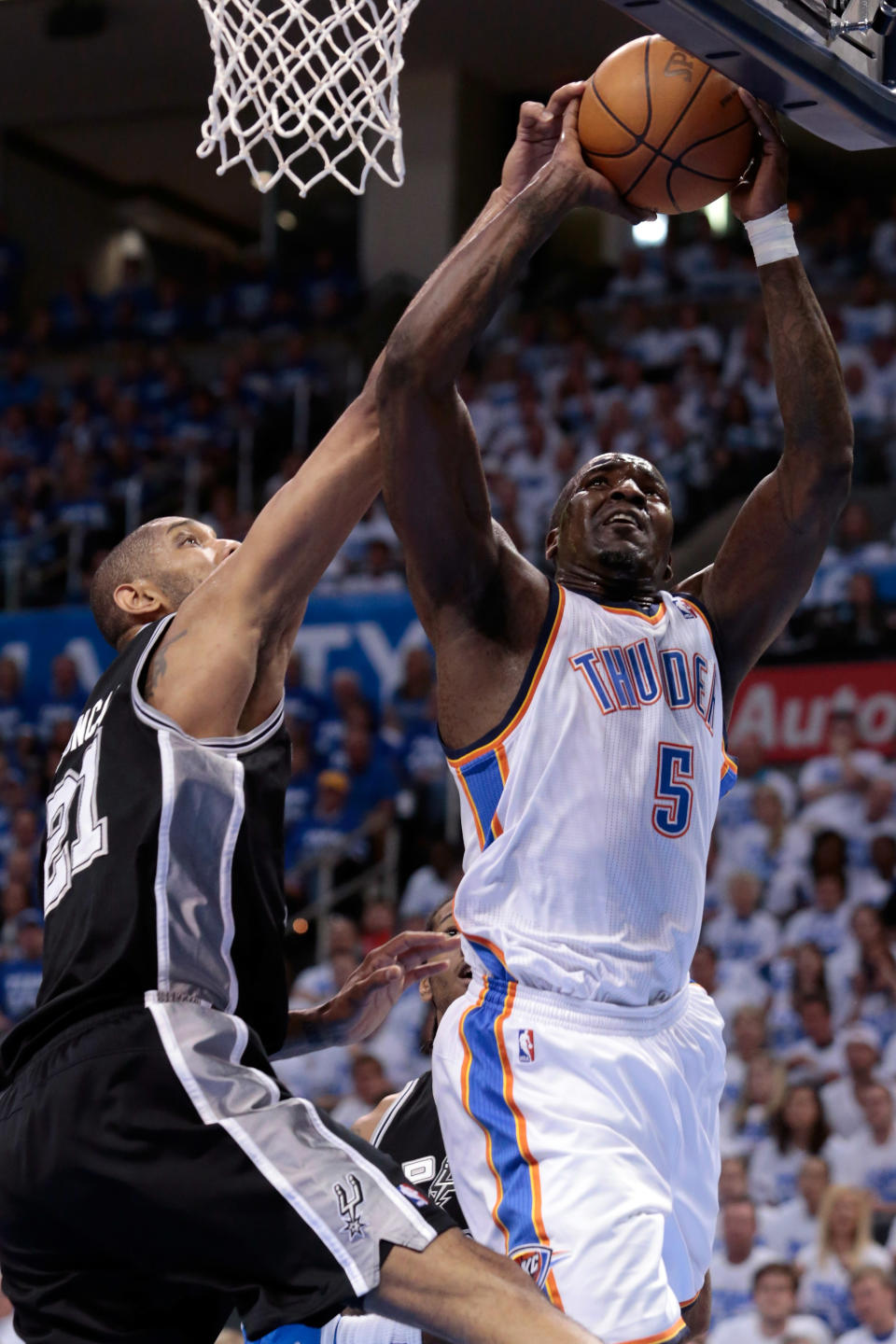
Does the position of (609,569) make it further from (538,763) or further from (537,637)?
(538,763)

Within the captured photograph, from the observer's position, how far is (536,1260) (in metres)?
2.96

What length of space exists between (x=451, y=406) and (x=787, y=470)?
81 cm

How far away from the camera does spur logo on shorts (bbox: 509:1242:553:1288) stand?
2.94m

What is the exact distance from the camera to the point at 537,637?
3.37 metres

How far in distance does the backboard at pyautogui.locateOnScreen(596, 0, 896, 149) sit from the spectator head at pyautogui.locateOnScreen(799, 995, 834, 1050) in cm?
535

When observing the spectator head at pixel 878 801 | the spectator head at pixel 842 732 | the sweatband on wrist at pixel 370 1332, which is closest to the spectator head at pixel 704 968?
the spectator head at pixel 878 801

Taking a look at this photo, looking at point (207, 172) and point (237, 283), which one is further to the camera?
point (207, 172)

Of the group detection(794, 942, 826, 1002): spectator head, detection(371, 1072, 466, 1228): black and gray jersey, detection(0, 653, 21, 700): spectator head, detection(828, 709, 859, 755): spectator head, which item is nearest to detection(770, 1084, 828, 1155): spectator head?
detection(794, 942, 826, 1002): spectator head

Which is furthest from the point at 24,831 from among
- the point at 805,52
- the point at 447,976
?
the point at 805,52

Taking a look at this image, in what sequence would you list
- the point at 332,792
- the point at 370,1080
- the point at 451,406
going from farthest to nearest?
the point at 332,792 < the point at 370,1080 < the point at 451,406

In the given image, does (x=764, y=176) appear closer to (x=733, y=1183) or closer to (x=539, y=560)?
(x=733, y=1183)

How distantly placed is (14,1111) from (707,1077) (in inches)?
51.6

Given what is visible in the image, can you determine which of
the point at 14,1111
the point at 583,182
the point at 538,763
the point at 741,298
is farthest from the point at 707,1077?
the point at 741,298

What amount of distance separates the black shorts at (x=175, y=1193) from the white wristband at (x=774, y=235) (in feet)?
6.41
